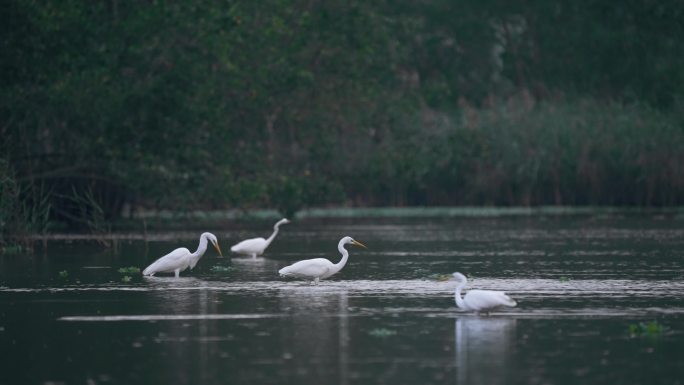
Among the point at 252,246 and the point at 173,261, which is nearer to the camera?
the point at 173,261

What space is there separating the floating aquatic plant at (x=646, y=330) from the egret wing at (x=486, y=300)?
5.48 feet

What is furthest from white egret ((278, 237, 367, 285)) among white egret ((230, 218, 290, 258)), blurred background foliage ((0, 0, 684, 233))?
blurred background foliage ((0, 0, 684, 233))

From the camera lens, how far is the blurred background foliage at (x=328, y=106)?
42.2 metres

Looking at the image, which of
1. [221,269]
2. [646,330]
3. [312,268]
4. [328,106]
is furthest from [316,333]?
[328,106]

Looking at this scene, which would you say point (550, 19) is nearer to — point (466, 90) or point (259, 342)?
point (466, 90)

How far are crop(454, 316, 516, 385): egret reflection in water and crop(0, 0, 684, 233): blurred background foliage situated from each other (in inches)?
641

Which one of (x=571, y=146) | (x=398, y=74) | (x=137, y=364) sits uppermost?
(x=398, y=74)

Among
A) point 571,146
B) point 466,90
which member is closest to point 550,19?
point 466,90

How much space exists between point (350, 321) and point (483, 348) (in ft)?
10.0

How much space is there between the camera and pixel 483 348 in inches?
627

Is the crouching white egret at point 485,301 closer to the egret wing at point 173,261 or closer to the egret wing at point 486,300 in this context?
the egret wing at point 486,300

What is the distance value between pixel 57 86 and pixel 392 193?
21.0m

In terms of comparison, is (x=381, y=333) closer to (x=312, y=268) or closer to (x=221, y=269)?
(x=312, y=268)

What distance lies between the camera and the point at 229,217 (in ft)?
178
